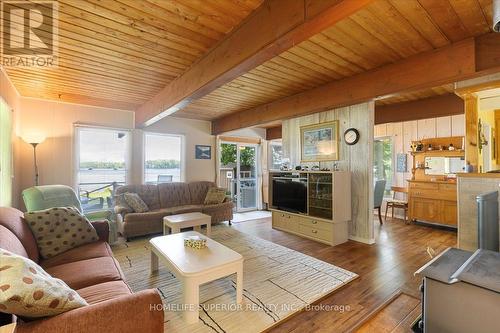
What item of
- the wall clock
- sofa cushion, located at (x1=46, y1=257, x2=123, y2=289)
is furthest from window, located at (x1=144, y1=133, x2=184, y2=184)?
the wall clock

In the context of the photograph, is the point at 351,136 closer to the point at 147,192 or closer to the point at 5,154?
the point at 147,192

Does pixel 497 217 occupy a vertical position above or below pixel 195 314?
above

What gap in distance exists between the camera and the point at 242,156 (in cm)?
675

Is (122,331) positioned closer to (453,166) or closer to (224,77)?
(224,77)

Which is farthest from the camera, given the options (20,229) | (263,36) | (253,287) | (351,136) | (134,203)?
(134,203)

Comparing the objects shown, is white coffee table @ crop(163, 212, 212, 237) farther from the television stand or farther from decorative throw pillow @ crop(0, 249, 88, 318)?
decorative throw pillow @ crop(0, 249, 88, 318)

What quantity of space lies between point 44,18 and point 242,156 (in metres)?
5.15

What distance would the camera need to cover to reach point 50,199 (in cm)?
321

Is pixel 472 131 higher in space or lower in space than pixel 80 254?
higher

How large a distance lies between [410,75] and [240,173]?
15.6ft

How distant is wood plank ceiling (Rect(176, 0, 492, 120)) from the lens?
1797 millimetres

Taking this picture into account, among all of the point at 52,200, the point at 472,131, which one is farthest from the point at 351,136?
the point at 52,200

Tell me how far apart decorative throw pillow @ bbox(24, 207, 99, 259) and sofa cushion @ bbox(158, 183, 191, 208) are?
7.94ft

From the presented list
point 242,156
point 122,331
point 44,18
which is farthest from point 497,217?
point 242,156
